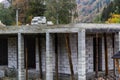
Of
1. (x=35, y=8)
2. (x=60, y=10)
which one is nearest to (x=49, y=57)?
(x=60, y=10)

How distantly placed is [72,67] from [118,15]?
24699 millimetres

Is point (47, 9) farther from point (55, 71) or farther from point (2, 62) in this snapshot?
point (55, 71)

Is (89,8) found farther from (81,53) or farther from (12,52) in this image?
(81,53)

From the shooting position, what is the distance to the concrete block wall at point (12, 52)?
2503 centimetres

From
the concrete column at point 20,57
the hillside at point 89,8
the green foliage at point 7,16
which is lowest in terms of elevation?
the concrete column at point 20,57

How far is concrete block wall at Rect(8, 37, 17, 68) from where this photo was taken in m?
25.0

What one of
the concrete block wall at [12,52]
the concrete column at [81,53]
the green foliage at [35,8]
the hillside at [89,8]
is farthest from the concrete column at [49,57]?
the hillside at [89,8]

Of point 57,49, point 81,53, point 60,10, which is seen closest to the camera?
point 81,53

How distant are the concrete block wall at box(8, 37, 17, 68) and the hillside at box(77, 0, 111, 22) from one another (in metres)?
47.9

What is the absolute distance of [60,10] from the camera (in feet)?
150

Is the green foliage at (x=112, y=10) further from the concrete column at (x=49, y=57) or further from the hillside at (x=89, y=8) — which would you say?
the concrete column at (x=49, y=57)

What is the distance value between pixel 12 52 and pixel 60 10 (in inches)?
839

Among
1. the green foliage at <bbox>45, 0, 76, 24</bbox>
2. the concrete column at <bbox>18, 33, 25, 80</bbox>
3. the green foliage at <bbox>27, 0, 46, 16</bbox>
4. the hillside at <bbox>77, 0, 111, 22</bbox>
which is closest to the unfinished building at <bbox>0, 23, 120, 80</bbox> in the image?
the concrete column at <bbox>18, 33, 25, 80</bbox>

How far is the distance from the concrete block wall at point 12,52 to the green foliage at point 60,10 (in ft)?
66.1
